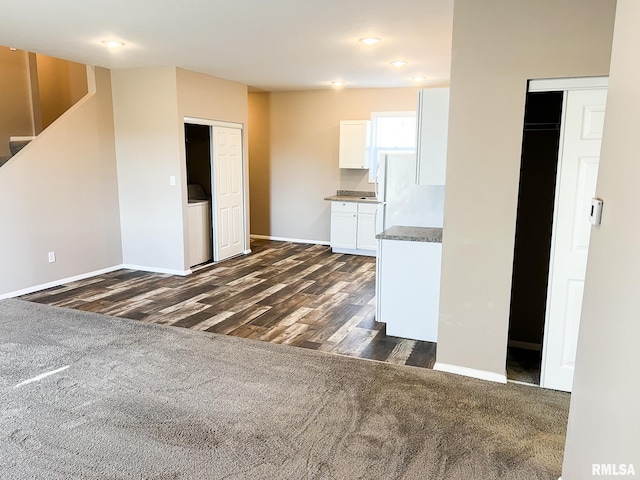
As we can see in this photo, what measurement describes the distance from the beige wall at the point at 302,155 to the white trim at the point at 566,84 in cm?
455

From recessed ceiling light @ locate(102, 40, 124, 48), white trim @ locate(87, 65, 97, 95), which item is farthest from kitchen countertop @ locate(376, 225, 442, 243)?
white trim @ locate(87, 65, 97, 95)

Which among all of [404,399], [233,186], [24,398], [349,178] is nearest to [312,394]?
[404,399]

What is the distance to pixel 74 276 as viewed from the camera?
5473mm

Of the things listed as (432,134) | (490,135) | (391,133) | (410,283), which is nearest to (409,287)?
(410,283)

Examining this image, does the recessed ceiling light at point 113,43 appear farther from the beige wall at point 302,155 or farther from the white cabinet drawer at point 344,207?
the white cabinet drawer at point 344,207

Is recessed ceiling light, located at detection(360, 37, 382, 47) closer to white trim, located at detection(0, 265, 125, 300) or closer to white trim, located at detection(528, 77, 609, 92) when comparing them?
white trim, located at detection(528, 77, 609, 92)

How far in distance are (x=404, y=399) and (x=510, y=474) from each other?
30.0 inches

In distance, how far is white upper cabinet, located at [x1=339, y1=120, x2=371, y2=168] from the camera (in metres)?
7.09

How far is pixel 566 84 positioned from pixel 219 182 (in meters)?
4.74

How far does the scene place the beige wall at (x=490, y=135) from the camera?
8.23ft

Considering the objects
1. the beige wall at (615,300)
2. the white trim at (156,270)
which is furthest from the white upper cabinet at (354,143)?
the beige wall at (615,300)

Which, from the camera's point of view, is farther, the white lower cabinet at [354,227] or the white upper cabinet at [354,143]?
the white upper cabinet at [354,143]

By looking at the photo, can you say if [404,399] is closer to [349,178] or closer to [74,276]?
[74,276]

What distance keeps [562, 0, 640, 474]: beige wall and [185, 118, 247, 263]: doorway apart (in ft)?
16.9
